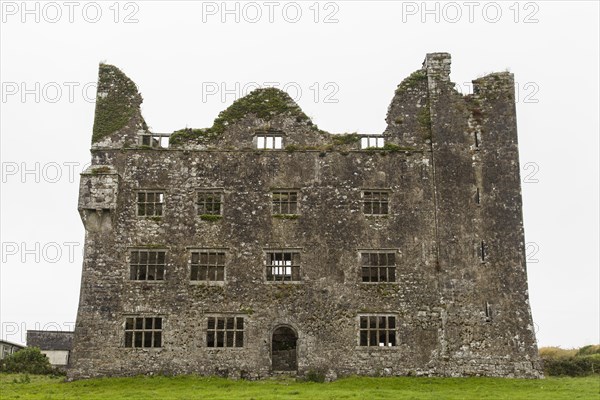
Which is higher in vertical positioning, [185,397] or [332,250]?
[332,250]

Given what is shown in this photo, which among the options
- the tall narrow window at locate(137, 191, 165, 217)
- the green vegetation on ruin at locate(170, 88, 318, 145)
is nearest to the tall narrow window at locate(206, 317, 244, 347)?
the tall narrow window at locate(137, 191, 165, 217)

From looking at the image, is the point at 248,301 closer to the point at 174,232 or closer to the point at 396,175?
the point at 174,232

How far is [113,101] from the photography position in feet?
131

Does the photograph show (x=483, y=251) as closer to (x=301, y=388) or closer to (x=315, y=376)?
(x=315, y=376)

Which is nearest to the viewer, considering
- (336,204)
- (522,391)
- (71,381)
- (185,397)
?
(185,397)

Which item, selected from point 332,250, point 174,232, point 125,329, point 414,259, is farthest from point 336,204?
point 125,329

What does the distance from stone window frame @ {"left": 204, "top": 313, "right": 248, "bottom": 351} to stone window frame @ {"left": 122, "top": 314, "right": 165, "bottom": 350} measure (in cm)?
222

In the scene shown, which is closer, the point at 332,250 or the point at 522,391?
the point at 522,391

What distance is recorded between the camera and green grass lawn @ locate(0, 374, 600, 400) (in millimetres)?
29547

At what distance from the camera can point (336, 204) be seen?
38562 millimetres

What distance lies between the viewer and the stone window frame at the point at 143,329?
121 feet

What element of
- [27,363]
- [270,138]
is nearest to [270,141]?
[270,138]

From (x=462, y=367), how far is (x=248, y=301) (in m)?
11.0

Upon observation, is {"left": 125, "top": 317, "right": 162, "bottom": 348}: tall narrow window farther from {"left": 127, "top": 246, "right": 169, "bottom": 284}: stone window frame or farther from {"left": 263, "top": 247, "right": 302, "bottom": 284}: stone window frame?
{"left": 263, "top": 247, "right": 302, "bottom": 284}: stone window frame
